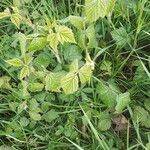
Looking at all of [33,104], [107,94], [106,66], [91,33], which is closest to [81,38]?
[91,33]

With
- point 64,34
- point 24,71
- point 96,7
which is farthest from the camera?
point 24,71

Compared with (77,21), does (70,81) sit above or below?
below

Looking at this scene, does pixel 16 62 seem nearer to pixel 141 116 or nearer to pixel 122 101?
pixel 122 101

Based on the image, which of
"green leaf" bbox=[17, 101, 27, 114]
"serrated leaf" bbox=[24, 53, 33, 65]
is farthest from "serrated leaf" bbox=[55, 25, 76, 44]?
"green leaf" bbox=[17, 101, 27, 114]

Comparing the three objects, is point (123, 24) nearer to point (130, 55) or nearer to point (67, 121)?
point (130, 55)

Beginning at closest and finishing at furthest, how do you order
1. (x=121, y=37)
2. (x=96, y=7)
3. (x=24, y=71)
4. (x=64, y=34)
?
(x=96, y=7)
(x=64, y=34)
(x=24, y=71)
(x=121, y=37)

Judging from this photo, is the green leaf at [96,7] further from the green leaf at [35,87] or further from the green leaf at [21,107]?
the green leaf at [21,107]

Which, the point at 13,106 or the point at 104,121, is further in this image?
the point at 13,106

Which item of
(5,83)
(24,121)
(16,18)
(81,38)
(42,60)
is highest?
(16,18)

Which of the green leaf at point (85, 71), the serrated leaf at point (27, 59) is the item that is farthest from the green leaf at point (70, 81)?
the serrated leaf at point (27, 59)
